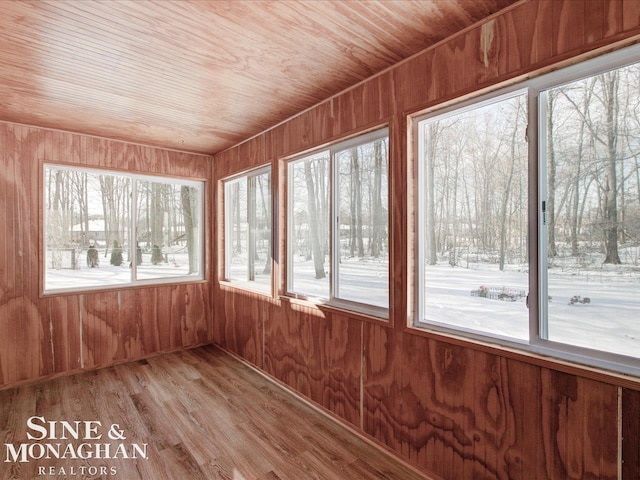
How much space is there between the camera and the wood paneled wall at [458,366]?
138cm

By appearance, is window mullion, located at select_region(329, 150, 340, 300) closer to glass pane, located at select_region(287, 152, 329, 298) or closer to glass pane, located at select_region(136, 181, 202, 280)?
glass pane, located at select_region(287, 152, 329, 298)

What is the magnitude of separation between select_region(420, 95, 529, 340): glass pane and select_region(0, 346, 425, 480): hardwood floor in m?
1.11

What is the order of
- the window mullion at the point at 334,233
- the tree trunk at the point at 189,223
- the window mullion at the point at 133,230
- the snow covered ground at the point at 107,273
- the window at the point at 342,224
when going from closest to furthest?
the window at the point at 342,224 < the window mullion at the point at 334,233 < the snow covered ground at the point at 107,273 < the window mullion at the point at 133,230 < the tree trunk at the point at 189,223

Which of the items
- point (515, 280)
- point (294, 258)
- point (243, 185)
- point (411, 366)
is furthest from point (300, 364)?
point (243, 185)

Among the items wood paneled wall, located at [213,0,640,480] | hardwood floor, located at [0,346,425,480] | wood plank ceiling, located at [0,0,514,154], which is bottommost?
hardwood floor, located at [0,346,425,480]

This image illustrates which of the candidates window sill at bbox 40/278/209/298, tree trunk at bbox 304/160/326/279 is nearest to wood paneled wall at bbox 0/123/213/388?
window sill at bbox 40/278/209/298

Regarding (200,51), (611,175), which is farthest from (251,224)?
(611,175)

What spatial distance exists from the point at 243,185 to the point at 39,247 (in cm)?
217

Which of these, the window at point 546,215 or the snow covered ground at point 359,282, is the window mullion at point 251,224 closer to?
the snow covered ground at point 359,282

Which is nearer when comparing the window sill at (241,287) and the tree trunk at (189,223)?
the window sill at (241,287)

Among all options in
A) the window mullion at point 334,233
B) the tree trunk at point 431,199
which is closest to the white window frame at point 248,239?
the window mullion at point 334,233

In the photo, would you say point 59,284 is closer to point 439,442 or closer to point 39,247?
point 39,247

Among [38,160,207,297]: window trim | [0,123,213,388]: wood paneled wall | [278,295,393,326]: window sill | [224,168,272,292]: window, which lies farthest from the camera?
[224,168,272,292]: window

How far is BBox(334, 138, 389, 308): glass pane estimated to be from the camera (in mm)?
2342
